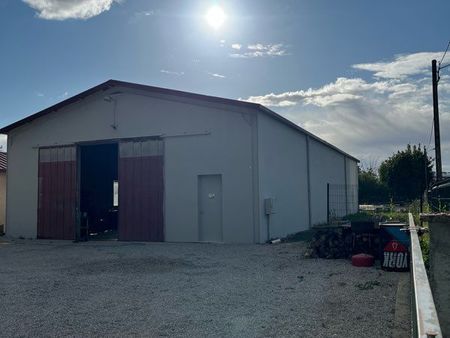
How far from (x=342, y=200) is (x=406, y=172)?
7.05 m

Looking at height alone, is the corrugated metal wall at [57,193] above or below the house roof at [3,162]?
below

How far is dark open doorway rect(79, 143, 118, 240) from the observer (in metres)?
19.1

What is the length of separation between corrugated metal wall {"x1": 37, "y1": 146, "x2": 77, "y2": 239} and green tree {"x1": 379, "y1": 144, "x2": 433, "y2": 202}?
23.9 meters

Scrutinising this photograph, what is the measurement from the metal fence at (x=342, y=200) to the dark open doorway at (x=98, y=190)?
39.5 feet

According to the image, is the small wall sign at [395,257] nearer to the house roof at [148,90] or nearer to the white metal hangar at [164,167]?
the white metal hangar at [164,167]

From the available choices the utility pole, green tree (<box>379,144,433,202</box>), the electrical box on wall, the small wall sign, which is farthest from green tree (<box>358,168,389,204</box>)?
the small wall sign

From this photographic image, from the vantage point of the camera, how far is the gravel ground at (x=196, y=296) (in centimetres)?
571

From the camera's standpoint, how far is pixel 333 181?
2648 centimetres

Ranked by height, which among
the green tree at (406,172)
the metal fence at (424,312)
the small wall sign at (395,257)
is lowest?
the small wall sign at (395,257)

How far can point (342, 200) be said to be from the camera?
95.0 feet

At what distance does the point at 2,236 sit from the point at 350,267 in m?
16.1

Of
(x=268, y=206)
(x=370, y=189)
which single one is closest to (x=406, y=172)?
(x=370, y=189)

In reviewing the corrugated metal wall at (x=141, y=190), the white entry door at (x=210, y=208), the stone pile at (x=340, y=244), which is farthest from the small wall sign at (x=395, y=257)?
the corrugated metal wall at (x=141, y=190)

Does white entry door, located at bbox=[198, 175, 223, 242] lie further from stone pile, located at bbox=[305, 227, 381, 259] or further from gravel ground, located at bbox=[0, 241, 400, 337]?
stone pile, located at bbox=[305, 227, 381, 259]
